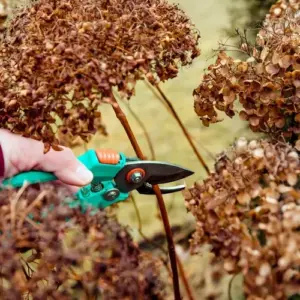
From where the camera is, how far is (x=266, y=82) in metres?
1.14

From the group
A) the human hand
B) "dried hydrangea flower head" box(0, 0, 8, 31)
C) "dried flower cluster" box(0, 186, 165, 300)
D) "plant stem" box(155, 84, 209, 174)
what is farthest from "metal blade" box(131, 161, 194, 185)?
"plant stem" box(155, 84, 209, 174)

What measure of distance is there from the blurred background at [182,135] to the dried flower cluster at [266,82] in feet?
2.27

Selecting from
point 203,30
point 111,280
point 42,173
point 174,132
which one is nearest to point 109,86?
point 42,173

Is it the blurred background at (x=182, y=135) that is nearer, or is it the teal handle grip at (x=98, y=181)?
the teal handle grip at (x=98, y=181)

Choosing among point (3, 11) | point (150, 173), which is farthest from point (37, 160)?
point (3, 11)

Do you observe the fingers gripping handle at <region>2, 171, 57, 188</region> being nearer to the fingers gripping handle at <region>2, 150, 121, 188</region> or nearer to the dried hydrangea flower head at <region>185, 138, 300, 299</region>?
the fingers gripping handle at <region>2, 150, 121, 188</region>

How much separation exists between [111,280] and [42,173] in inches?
13.2

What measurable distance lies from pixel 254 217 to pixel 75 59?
1.29 feet

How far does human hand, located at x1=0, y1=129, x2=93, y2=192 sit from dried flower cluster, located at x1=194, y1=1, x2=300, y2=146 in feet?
1.09

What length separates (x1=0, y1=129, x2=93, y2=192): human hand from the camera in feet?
3.50

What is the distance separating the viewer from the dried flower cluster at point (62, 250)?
2.52 ft

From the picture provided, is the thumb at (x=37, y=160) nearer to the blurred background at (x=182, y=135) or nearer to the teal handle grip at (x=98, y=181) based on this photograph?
the teal handle grip at (x=98, y=181)

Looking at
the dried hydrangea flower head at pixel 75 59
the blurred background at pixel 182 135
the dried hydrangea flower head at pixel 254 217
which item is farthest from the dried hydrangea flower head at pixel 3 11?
the dried hydrangea flower head at pixel 254 217

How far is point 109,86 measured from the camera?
3.31 ft
